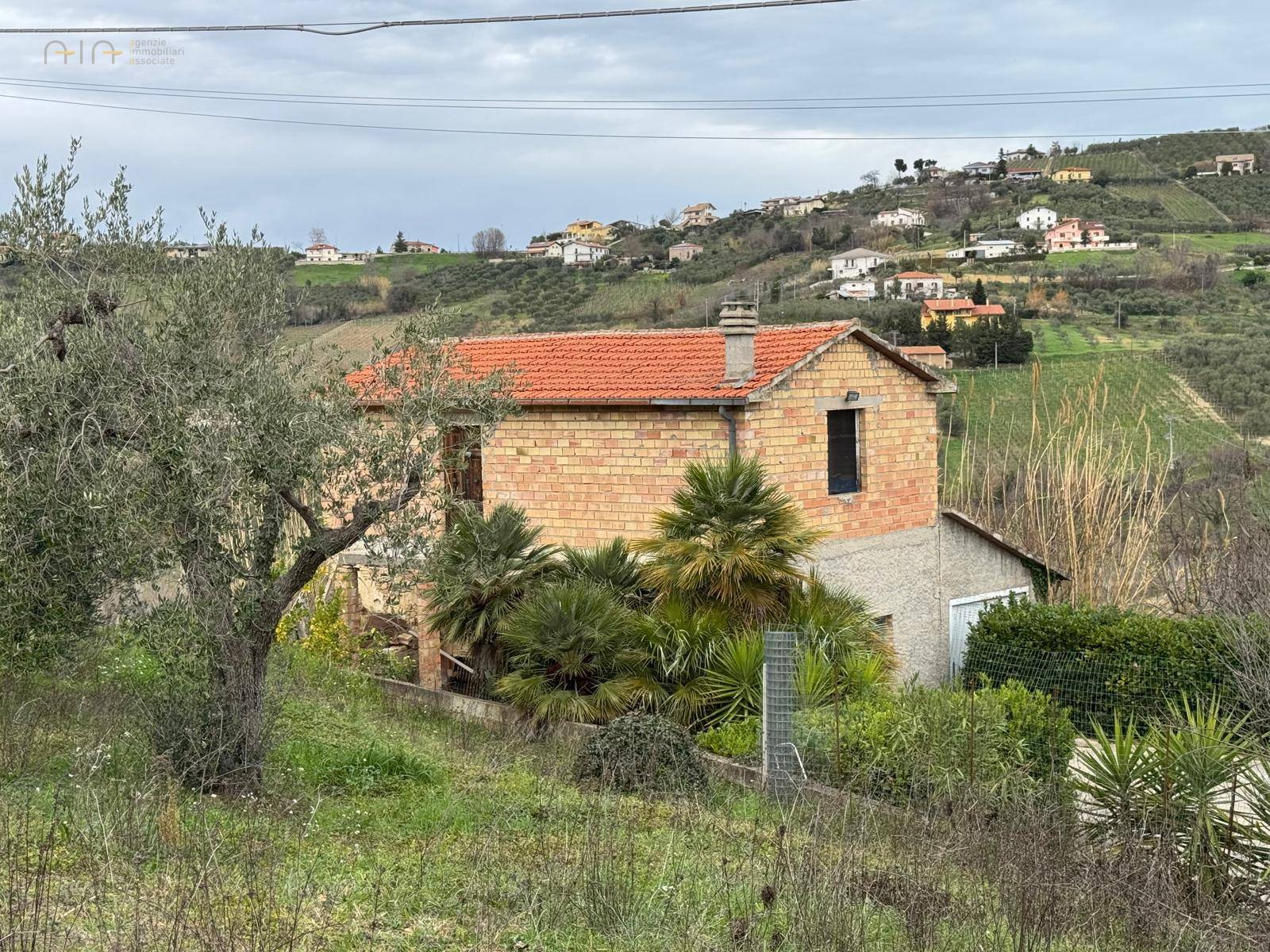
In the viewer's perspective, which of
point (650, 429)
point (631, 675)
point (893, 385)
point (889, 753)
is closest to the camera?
point (889, 753)

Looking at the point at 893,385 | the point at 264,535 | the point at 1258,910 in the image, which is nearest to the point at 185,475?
the point at 264,535

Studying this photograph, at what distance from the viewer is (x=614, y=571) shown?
614 inches

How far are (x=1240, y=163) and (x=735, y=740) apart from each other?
74.7 meters

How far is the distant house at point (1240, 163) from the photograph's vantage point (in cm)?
7444

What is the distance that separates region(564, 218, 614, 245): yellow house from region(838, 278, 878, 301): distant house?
21.8 m

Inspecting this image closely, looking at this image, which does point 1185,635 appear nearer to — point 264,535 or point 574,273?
point 264,535

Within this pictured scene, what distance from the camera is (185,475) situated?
8492mm

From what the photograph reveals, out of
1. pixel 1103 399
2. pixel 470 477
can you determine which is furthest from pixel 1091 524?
pixel 1103 399

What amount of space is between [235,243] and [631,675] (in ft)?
22.5

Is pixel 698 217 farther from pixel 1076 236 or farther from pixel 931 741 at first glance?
pixel 931 741

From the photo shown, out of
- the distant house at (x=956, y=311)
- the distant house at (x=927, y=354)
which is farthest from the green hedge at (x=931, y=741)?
the distant house at (x=956, y=311)

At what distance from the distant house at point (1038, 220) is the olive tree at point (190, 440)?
62948 mm

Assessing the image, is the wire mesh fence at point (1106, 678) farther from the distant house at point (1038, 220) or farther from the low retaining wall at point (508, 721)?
the distant house at point (1038, 220)

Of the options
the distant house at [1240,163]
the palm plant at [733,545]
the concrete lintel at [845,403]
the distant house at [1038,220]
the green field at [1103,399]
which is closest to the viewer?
the palm plant at [733,545]
